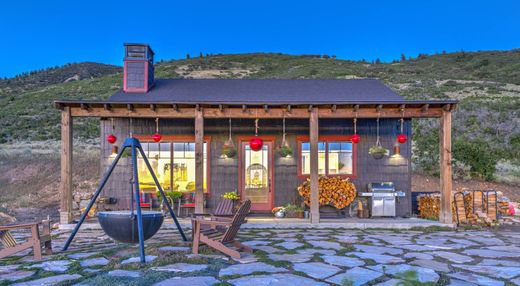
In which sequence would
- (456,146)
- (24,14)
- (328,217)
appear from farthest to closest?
1. (24,14)
2. (456,146)
3. (328,217)

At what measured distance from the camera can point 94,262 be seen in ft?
19.5

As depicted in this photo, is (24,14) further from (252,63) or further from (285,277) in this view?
(285,277)

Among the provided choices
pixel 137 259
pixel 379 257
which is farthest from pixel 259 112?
pixel 137 259

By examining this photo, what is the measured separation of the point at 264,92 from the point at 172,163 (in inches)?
116

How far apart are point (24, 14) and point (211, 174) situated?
46.0m

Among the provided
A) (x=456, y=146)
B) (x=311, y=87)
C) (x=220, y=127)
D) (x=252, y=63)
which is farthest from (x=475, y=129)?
(x=252, y=63)

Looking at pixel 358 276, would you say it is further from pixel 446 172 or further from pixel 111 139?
pixel 111 139

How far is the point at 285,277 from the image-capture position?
16.9 ft

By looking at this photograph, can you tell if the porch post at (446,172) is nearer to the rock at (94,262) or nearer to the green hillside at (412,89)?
the rock at (94,262)

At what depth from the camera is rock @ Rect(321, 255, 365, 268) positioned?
5906 millimetres

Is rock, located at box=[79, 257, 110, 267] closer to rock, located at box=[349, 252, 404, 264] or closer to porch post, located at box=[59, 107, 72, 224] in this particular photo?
rock, located at box=[349, 252, 404, 264]

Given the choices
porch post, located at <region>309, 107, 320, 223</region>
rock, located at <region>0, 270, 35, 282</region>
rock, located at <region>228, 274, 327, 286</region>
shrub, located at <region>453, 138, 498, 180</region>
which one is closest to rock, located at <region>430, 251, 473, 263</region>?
rock, located at <region>228, 274, 327, 286</region>

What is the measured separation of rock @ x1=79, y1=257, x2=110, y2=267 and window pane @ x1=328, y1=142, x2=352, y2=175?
7.20 metres

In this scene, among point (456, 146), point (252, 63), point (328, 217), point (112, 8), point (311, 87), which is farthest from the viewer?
point (252, 63)
